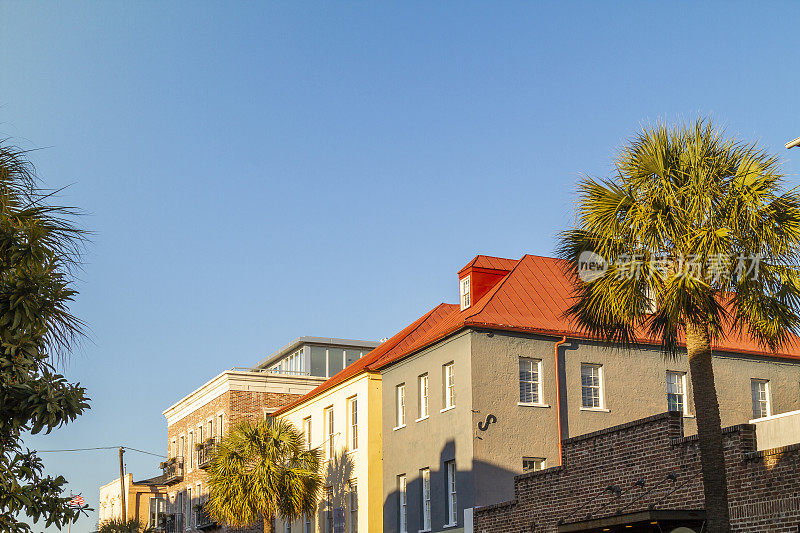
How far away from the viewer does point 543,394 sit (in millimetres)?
31016

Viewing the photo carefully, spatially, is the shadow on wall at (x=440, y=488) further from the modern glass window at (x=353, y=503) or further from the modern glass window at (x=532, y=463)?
the modern glass window at (x=353, y=503)


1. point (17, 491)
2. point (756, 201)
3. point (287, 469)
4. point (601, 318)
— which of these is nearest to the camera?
point (17, 491)

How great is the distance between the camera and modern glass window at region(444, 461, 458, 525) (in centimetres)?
3047

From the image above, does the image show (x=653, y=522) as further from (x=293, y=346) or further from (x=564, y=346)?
(x=293, y=346)

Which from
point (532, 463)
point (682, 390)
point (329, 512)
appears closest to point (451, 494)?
point (532, 463)

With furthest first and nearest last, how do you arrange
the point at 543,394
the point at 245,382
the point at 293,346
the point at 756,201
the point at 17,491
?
the point at 293,346, the point at 245,382, the point at 543,394, the point at 756,201, the point at 17,491

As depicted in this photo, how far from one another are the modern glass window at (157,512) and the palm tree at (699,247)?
47.5 meters

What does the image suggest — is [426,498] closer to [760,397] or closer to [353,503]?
[353,503]

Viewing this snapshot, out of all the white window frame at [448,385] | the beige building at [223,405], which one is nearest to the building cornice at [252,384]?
the beige building at [223,405]

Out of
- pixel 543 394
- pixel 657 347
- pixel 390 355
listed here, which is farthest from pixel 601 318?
pixel 390 355

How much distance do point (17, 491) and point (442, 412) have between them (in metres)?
23.4

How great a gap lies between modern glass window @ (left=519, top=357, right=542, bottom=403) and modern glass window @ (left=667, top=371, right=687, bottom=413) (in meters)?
4.71

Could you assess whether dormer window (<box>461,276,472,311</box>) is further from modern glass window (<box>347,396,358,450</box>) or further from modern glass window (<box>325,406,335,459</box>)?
modern glass window (<box>325,406,335,459</box>)

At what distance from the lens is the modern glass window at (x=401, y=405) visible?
3491 cm
